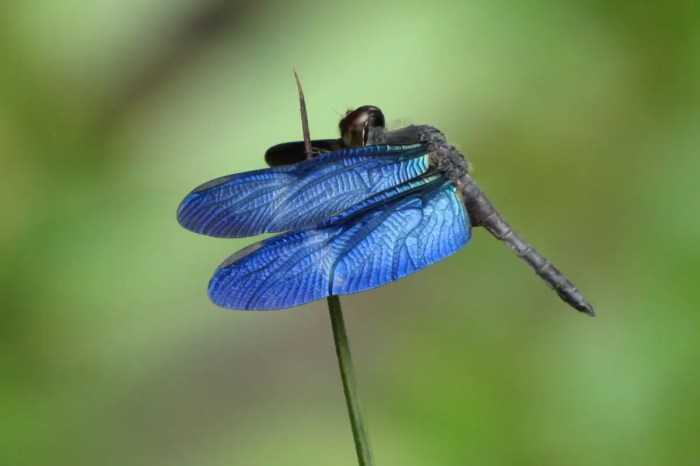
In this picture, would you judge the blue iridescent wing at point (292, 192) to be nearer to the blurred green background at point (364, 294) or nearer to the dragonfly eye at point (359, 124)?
the dragonfly eye at point (359, 124)

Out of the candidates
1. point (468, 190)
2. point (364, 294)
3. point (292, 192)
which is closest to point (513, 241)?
point (468, 190)

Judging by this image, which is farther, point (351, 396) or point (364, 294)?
point (364, 294)

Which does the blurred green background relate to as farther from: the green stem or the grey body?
the green stem

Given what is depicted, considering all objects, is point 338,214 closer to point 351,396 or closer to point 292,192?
point 292,192

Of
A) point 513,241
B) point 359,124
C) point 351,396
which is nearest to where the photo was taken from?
point 351,396

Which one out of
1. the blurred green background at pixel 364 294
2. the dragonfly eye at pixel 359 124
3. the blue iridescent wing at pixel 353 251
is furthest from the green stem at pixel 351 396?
the blurred green background at pixel 364 294

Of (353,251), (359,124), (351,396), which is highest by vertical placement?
(359,124)

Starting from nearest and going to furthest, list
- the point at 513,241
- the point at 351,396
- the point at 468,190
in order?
the point at 351,396 < the point at 468,190 < the point at 513,241
